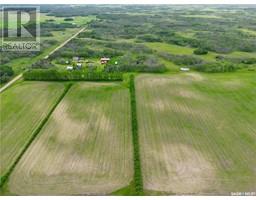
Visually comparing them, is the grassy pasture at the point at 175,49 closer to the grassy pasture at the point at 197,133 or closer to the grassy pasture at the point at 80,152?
the grassy pasture at the point at 197,133

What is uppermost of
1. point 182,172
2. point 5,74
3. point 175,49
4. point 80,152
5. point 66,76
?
point 175,49

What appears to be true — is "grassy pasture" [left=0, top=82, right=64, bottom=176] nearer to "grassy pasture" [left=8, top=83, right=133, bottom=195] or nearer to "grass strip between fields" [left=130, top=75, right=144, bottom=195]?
"grassy pasture" [left=8, top=83, right=133, bottom=195]

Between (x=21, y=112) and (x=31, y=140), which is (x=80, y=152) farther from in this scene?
(x=21, y=112)

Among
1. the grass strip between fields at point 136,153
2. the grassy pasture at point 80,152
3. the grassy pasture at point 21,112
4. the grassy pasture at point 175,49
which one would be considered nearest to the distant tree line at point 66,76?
the grassy pasture at point 21,112

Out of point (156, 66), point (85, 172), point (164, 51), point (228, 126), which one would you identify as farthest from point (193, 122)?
point (164, 51)

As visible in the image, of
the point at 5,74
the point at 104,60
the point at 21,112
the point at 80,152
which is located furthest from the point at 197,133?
the point at 104,60
